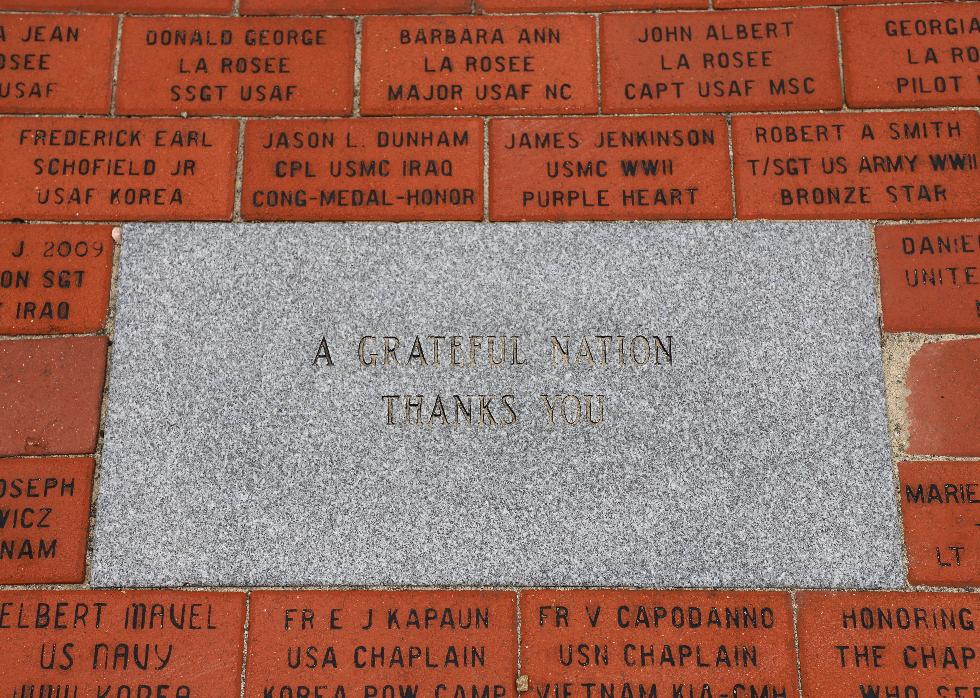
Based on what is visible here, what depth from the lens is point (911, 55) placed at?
201 centimetres

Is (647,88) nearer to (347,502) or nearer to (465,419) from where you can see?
(465,419)

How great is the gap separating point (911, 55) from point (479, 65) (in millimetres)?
1182

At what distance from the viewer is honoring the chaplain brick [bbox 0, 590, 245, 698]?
5.67 ft

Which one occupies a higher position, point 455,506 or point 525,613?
point 455,506

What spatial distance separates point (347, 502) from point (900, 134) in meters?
1.73

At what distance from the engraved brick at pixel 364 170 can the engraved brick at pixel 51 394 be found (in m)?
0.56

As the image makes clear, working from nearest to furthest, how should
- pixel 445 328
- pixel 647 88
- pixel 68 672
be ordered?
pixel 68 672
pixel 445 328
pixel 647 88

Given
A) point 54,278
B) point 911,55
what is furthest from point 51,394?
point 911,55

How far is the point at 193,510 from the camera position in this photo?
5.86ft

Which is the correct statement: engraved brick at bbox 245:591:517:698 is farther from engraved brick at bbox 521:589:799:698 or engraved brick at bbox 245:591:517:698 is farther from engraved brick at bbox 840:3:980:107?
engraved brick at bbox 840:3:980:107

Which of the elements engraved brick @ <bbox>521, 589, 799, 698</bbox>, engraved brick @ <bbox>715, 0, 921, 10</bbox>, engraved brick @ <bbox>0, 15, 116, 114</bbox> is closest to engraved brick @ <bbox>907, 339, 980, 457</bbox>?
engraved brick @ <bbox>521, 589, 799, 698</bbox>

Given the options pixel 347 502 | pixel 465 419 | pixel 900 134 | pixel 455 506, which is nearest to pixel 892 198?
pixel 900 134

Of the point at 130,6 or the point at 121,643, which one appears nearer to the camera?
the point at 121,643

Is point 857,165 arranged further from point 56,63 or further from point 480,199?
point 56,63
